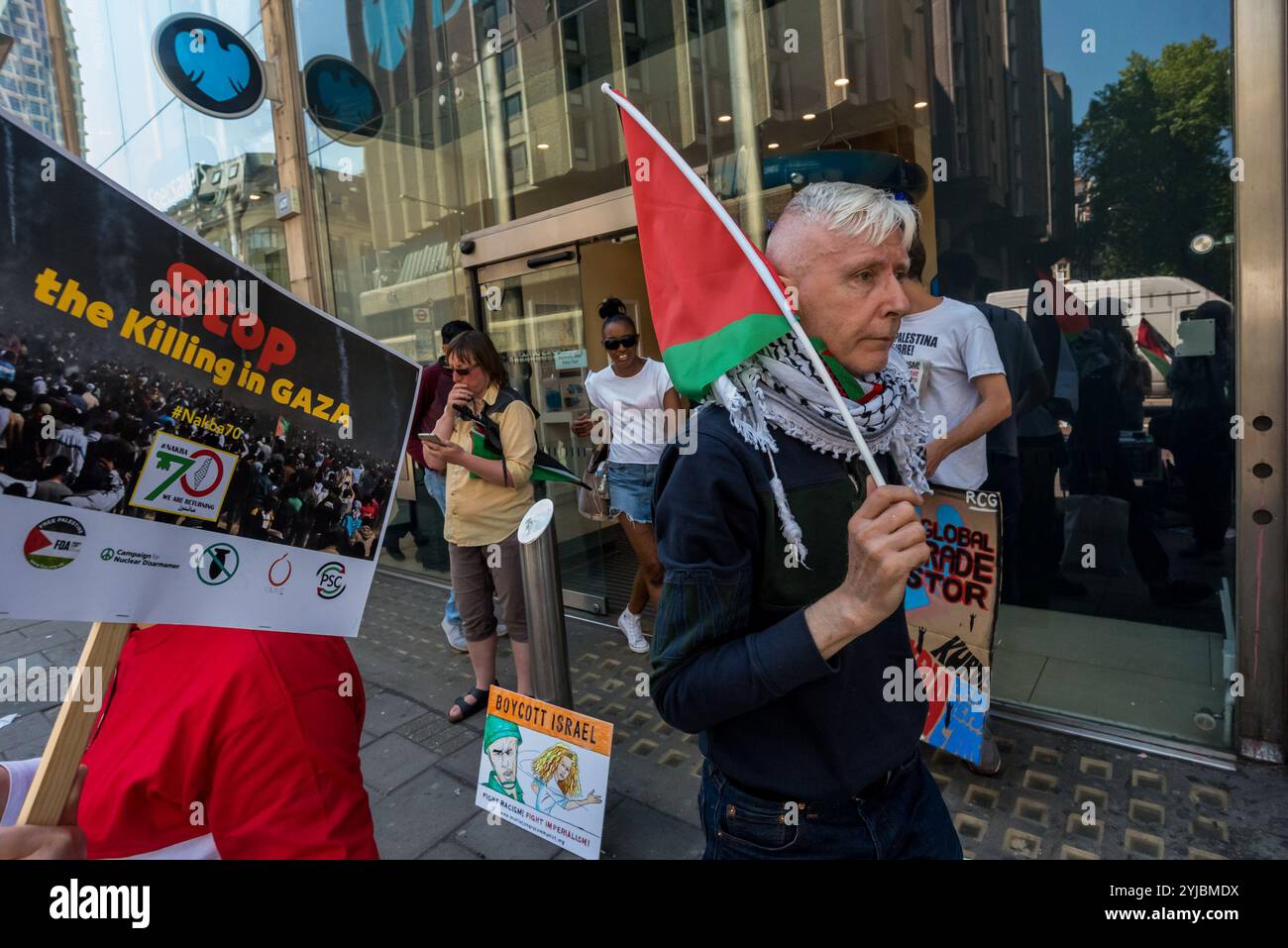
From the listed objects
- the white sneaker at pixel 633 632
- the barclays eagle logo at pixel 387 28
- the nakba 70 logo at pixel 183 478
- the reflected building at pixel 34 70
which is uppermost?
the reflected building at pixel 34 70

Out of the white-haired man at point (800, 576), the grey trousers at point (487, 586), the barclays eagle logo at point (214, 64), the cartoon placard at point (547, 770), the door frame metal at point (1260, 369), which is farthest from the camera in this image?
the barclays eagle logo at point (214, 64)

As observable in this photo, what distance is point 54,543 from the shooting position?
1.01m

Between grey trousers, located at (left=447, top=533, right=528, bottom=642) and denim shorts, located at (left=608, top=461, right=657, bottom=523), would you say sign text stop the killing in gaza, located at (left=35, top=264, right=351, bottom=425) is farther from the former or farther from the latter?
denim shorts, located at (left=608, top=461, right=657, bottom=523)

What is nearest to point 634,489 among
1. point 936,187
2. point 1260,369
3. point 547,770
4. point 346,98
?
point 547,770

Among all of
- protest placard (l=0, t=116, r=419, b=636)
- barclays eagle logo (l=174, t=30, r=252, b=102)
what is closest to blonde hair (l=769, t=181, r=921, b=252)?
protest placard (l=0, t=116, r=419, b=636)

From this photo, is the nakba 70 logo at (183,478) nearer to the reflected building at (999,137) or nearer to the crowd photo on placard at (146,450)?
the crowd photo on placard at (146,450)

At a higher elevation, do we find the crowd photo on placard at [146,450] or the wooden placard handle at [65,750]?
the crowd photo on placard at [146,450]

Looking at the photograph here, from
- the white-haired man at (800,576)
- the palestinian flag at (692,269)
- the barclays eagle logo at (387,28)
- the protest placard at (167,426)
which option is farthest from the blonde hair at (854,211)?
the barclays eagle logo at (387,28)

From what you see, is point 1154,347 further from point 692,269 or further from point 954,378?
point 692,269

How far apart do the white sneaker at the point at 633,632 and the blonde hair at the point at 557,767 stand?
6.79ft

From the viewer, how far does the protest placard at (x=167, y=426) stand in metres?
0.97

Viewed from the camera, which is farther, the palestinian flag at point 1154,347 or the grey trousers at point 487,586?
the grey trousers at point 487,586

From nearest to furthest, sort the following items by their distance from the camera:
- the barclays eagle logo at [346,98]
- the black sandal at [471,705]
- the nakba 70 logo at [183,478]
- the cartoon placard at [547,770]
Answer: the nakba 70 logo at [183,478], the cartoon placard at [547,770], the black sandal at [471,705], the barclays eagle logo at [346,98]

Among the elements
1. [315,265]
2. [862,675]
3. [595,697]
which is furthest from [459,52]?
[862,675]
